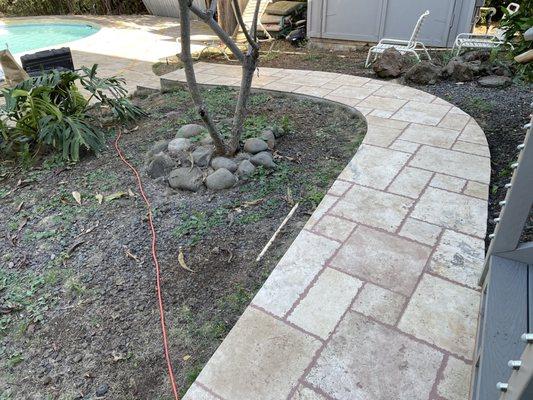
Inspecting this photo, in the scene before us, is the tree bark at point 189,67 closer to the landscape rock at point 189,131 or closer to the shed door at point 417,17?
the landscape rock at point 189,131

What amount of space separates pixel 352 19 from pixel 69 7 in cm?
1007

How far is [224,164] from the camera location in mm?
2803

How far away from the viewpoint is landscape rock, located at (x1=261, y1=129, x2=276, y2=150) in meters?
3.08

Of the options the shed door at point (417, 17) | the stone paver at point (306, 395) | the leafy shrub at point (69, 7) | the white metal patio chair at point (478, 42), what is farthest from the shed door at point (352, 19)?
the leafy shrub at point (69, 7)

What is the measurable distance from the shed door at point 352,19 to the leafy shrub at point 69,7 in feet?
24.7

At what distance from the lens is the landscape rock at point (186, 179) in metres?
2.70

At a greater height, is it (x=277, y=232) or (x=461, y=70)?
(x=461, y=70)

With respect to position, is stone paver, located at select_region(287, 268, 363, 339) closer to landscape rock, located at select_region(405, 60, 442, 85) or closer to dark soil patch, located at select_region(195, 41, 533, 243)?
dark soil patch, located at select_region(195, 41, 533, 243)

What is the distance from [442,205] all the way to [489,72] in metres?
2.95

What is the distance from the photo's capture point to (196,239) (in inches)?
87.8

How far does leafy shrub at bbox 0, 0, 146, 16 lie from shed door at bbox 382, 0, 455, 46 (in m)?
8.43

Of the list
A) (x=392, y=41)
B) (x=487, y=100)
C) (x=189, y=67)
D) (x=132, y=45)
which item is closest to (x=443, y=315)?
(x=189, y=67)

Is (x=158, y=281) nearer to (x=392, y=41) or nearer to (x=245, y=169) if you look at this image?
(x=245, y=169)

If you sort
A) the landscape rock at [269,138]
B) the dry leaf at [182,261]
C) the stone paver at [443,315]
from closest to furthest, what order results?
the stone paver at [443,315] → the dry leaf at [182,261] → the landscape rock at [269,138]
